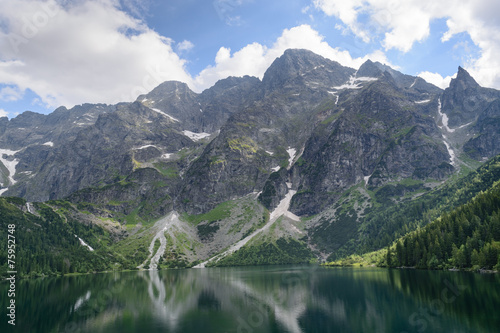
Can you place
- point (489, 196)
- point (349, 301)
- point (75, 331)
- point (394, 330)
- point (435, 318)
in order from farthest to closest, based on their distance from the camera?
point (489, 196) < point (349, 301) < point (75, 331) < point (435, 318) < point (394, 330)

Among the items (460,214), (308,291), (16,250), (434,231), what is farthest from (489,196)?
(16,250)

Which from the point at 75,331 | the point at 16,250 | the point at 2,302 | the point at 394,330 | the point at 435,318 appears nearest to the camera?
the point at 394,330

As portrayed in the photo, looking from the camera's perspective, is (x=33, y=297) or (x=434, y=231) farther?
(x=434, y=231)

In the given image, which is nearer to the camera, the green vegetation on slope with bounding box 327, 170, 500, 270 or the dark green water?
the dark green water

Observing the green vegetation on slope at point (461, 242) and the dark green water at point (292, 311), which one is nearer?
the dark green water at point (292, 311)

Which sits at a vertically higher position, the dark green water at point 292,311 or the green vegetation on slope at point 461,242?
the green vegetation on slope at point 461,242

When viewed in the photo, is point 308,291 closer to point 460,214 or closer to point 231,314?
point 231,314

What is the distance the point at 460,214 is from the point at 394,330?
323 ft

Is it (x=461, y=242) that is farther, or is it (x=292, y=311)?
(x=461, y=242)

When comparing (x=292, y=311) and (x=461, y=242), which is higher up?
(x=461, y=242)

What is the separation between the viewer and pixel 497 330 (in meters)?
37.6

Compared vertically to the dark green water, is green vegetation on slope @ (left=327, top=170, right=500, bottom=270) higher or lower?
higher

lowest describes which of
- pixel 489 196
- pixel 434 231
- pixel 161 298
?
pixel 161 298

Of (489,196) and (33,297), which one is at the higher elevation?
(489,196)
